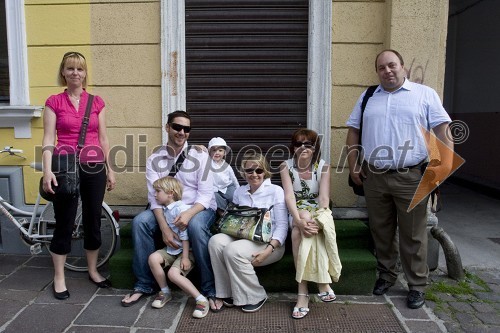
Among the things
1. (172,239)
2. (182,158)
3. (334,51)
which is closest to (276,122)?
(334,51)

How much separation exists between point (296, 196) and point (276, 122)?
118 centimetres

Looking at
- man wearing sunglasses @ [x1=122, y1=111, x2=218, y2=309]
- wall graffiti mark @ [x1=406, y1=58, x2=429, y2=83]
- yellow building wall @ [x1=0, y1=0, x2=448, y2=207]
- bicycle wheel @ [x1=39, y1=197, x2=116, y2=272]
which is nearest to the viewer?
man wearing sunglasses @ [x1=122, y1=111, x2=218, y2=309]

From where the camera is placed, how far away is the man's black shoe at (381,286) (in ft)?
12.0

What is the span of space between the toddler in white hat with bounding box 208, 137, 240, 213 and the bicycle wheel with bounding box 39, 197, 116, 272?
1.13 metres

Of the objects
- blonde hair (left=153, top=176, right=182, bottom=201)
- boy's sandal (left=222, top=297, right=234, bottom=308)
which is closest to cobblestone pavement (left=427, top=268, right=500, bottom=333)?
boy's sandal (left=222, top=297, right=234, bottom=308)

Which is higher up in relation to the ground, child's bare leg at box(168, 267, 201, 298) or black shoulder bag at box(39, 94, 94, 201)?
black shoulder bag at box(39, 94, 94, 201)

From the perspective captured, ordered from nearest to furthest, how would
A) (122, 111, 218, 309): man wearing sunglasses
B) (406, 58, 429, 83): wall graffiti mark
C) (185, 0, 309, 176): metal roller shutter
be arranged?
(122, 111, 218, 309): man wearing sunglasses → (406, 58, 429, 83): wall graffiti mark → (185, 0, 309, 176): metal roller shutter

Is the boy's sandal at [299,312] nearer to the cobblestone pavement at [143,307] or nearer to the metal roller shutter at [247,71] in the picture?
the cobblestone pavement at [143,307]

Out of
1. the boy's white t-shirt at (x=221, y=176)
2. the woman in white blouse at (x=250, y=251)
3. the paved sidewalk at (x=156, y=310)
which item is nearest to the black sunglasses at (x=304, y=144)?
the woman in white blouse at (x=250, y=251)

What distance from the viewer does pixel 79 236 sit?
424cm

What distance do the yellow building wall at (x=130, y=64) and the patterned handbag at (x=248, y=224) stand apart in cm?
129

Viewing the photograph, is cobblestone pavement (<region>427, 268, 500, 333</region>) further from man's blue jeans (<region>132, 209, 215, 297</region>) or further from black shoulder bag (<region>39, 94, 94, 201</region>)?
black shoulder bag (<region>39, 94, 94, 201</region>)

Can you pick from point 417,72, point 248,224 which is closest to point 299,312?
point 248,224

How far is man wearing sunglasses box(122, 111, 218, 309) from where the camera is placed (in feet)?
11.4
